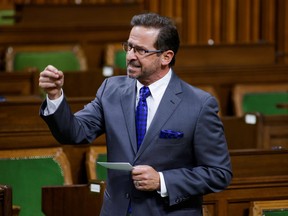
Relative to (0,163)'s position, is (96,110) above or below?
above

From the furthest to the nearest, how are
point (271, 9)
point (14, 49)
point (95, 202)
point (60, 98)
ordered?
point (271, 9) < point (14, 49) < point (95, 202) < point (60, 98)

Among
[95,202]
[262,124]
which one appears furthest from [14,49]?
[95,202]

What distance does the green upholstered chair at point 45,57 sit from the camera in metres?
4.12

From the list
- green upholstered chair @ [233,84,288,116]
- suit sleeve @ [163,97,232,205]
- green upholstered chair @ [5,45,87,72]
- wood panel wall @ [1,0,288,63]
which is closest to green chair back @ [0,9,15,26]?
green upholstered chair @ [5,45,87,72]

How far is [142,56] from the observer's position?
178 cm

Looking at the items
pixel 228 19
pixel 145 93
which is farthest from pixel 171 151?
pixel 228 19

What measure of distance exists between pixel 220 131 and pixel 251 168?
0.77 metres

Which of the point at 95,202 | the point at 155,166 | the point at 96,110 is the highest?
the point at 96,110

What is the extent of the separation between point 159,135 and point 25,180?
0.99m

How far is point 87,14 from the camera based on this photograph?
4.74 m

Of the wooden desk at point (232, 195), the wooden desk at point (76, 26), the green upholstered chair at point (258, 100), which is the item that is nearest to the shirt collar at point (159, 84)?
the wooden desk at point (232, 195)

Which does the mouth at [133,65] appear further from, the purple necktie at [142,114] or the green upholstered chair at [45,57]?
the green upholstered chair at [45,57]

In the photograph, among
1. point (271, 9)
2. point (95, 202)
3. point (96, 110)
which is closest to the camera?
point (96, 110)

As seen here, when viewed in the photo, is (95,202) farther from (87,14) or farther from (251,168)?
(87,14)
